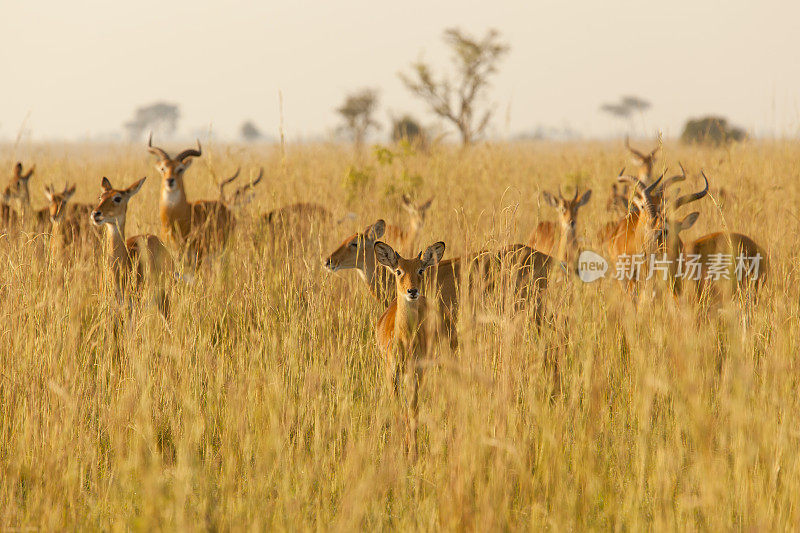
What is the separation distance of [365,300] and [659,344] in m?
2.27

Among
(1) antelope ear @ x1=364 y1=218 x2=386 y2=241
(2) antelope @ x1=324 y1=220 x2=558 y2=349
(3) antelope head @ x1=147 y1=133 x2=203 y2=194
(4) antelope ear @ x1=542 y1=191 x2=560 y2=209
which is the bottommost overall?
(2) antelope @ x1=324 y1=220 x2=558 y2=349

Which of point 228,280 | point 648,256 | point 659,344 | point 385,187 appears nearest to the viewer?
point 659,344

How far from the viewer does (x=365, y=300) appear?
16.9 ft

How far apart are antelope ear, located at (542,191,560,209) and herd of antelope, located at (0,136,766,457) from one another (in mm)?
15

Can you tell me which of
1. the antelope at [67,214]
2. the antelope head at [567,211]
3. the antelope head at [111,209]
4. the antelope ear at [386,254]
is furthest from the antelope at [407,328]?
the antelope at [67,214]

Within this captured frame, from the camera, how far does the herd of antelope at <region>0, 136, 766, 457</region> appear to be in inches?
153

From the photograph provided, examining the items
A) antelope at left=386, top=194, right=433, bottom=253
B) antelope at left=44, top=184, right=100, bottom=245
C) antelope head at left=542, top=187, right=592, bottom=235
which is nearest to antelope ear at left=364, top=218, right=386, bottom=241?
antelope at left=386, top=194, right=433, bottom=253

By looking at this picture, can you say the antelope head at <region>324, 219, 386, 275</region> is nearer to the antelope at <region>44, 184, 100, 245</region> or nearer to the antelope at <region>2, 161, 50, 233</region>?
the antelope at <region>44, 184, 100, 245</region>

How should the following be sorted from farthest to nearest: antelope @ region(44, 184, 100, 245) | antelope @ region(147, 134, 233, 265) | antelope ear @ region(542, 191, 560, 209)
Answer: antelope @ region(147, 134, 233, 265) → antelope ear @ region(542, 191, 560, 209) → antelope @ region(44, 184, 100, 245)

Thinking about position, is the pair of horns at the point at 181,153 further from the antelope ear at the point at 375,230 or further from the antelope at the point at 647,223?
the antelope at the point at 647,223

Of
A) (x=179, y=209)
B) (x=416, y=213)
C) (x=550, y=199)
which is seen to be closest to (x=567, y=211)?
(x=550, y=199)

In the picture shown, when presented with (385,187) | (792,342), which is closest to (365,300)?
(792,342)

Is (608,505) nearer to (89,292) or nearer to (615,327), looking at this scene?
(615,327)

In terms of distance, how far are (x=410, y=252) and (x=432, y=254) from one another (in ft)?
7.17
